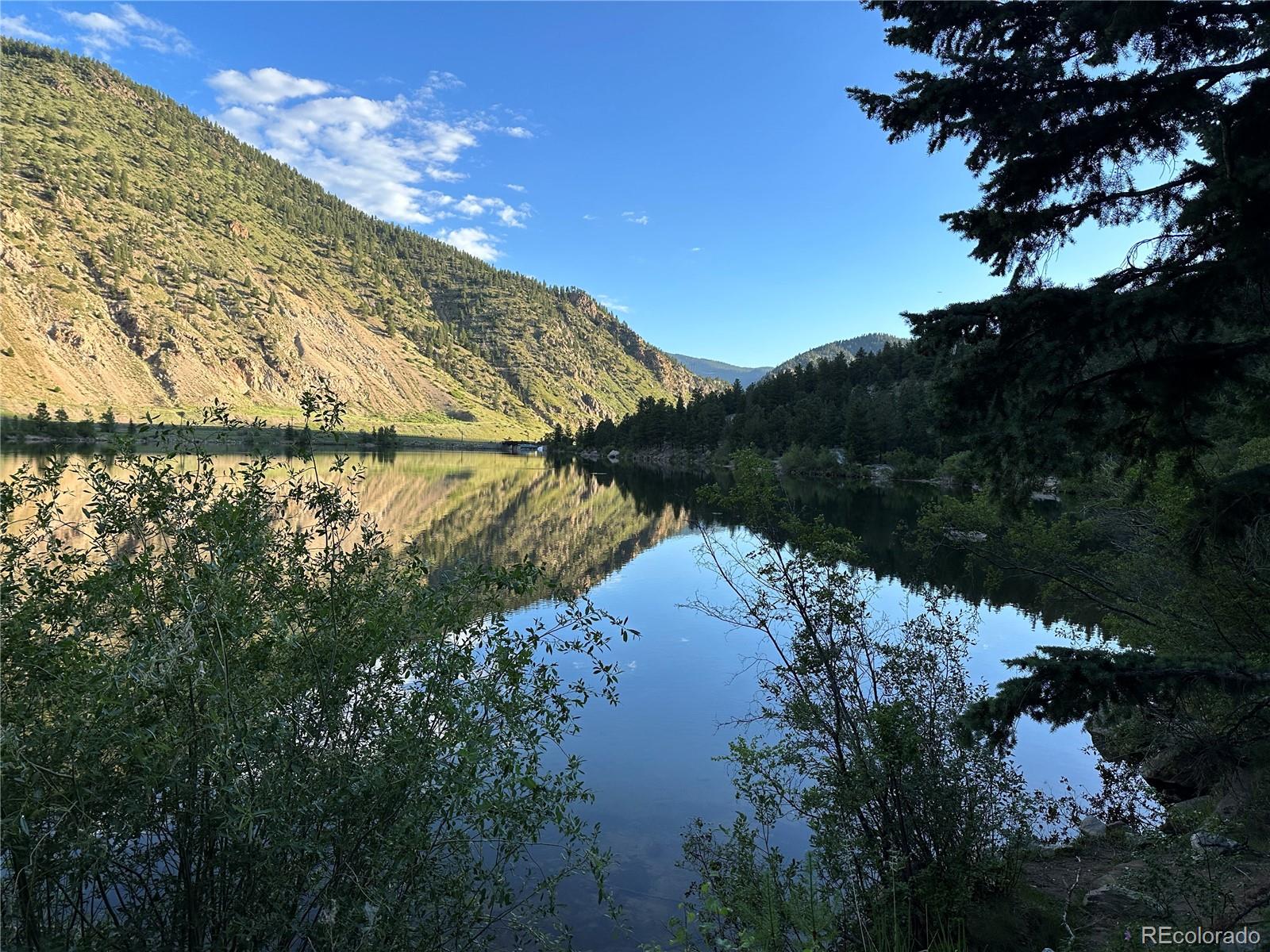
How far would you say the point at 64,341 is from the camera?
131m

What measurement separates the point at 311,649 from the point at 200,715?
992 mm

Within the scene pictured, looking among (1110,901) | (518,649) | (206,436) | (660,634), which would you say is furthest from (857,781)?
(660,634)

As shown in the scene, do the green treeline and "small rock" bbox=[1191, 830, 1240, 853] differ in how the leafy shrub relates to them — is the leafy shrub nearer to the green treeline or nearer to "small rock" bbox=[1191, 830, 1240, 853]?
"small rock" bbox=[1191, 830, 1240, 853]

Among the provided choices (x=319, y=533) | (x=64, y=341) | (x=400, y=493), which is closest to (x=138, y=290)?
(x=64, y=341)

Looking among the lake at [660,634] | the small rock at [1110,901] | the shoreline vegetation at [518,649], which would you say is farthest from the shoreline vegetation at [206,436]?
the small rock at [1110,901]

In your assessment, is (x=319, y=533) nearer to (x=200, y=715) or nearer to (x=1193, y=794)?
(x=200, y=715)

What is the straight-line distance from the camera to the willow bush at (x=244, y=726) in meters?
4.39

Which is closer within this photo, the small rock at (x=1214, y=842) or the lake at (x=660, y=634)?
the small rock at (x=1214, y=842)

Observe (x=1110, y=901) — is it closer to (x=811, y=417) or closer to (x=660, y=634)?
(x=660, y=634)

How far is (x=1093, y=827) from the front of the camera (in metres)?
11.1

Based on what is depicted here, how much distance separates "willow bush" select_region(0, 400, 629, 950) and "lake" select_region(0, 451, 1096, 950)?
1.32 m

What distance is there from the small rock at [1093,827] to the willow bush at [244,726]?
970 cm

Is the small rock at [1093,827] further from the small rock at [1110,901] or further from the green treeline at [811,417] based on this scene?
the green treeline at [811,417]

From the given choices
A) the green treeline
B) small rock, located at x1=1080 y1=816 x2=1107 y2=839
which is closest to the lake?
small rock, located at x1=1080 y1=816 x2=1107 y2=839
